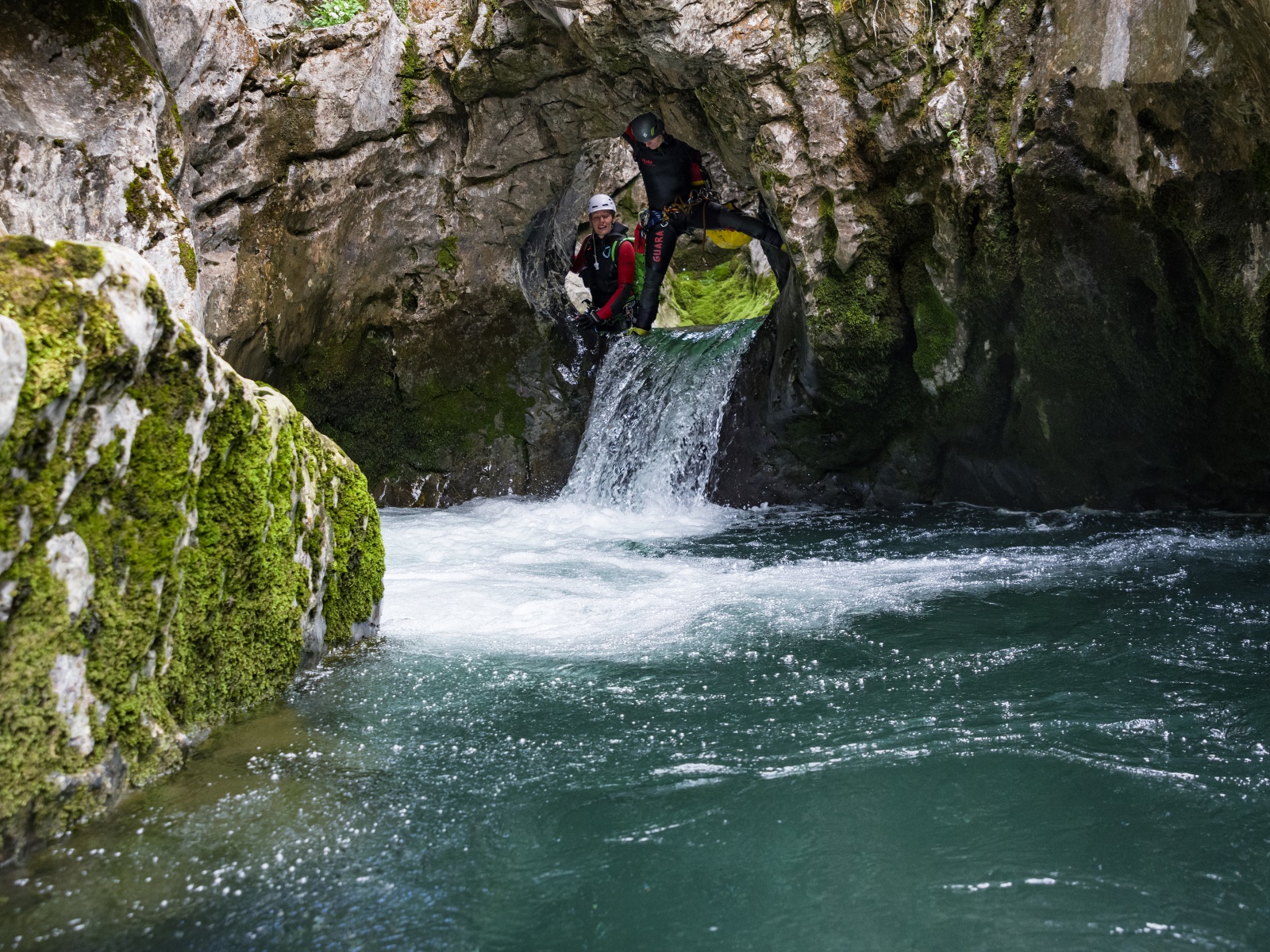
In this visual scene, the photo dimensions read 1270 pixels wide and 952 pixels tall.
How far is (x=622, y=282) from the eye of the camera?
36.0 ft

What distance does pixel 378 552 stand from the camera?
14.7 feet

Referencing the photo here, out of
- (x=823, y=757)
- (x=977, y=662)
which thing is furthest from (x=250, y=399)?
(x=977, y=662)

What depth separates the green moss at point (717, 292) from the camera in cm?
1619

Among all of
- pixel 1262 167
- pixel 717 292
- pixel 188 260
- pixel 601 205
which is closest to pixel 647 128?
pixel 601 205

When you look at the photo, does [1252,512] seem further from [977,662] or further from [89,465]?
[89,465]

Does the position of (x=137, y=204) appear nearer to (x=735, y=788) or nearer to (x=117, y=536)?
(x=117, y=536)

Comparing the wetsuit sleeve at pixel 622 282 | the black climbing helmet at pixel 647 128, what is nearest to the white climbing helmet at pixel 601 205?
the wetsuit sleeve at pixel 622 282

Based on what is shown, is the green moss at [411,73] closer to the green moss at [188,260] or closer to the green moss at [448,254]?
the green moss at [448,254]

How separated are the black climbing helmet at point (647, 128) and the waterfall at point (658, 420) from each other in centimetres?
207

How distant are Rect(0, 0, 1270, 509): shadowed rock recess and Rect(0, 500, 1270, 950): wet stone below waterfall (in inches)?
89.6

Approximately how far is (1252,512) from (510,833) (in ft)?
20.0

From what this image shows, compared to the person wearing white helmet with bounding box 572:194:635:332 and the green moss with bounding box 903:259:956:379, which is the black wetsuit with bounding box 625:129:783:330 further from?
the green moss with bounding box 903:259:956:379

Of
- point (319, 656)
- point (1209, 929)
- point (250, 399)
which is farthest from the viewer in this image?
point (319, 656)

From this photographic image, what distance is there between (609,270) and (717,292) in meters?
5.97
